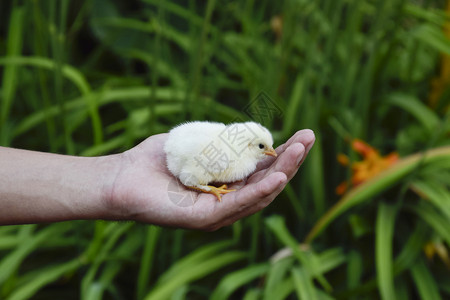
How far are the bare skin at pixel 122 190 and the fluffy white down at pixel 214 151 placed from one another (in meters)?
0.04

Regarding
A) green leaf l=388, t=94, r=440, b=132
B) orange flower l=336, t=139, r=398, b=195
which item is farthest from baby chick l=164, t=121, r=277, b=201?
green leaf l=388, t=94, r=440, b=132

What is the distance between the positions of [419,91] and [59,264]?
144 cm

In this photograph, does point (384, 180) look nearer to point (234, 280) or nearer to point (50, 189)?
point (234, 280)

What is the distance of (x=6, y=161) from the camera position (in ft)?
3.05

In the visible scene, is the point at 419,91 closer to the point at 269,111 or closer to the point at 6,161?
the point at 269,111

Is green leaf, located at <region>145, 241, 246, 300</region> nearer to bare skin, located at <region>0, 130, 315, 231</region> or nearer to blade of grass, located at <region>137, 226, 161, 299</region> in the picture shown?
blade of grass, located at <region>137, 226, 161, 299</region>

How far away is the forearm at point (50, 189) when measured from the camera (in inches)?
34.5

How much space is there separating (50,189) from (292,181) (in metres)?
0.99

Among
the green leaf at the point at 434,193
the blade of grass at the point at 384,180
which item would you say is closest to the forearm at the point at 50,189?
the blade of grass at the point at 384,180

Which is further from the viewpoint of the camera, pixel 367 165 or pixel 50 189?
pixel 367 165

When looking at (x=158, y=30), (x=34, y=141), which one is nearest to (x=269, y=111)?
(x=158, y=30)

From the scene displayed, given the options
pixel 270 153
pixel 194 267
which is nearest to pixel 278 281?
pixel 194 267

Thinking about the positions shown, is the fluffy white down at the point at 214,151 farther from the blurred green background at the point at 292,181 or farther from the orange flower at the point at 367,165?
the orange flower at the point at 367,165

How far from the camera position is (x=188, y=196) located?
860mm
